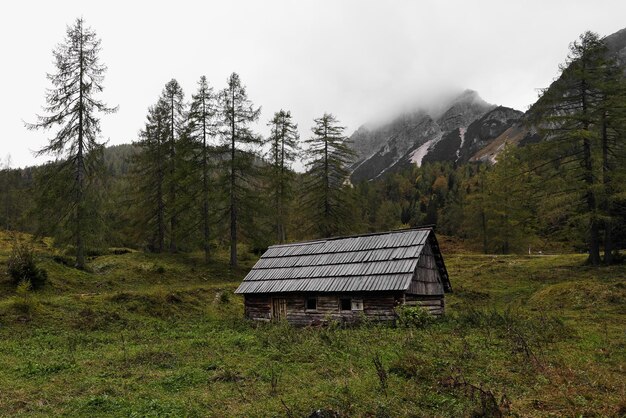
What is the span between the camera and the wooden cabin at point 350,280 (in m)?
21.0

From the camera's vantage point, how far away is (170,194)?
42.1m

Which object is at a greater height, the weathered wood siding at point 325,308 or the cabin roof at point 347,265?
the cabin roof at point 347,265

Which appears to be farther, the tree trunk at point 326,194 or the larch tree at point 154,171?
the larch tree at point 154,171

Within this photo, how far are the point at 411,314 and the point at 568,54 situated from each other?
86.4 ft

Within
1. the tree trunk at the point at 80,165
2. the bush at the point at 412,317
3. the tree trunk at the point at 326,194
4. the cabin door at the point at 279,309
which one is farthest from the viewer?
the tree trunk at the point at 326,194

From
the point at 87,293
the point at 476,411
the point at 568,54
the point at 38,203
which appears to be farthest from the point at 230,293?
the point at 568,54

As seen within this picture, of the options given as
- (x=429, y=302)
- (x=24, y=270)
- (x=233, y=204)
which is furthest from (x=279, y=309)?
(x=233, y=204)

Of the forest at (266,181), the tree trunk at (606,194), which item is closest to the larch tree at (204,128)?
the forest at (266,181)

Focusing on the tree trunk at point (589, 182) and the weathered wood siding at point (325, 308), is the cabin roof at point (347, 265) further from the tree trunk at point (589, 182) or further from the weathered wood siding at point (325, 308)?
the tree trunk at point (589, 182)

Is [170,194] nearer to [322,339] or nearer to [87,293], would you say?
[87,293]

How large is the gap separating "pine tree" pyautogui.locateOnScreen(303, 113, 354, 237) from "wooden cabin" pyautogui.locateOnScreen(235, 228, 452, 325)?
1379 cm

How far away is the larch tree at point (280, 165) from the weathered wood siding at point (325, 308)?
663 inches

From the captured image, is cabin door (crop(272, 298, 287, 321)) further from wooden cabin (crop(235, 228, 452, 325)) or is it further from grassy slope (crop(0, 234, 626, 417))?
grassy slope (crop(0, 234, 626, 417))

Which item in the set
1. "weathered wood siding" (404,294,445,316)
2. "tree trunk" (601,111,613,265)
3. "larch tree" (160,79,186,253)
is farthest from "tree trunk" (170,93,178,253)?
"tree trunk" (601,111,613,265)
